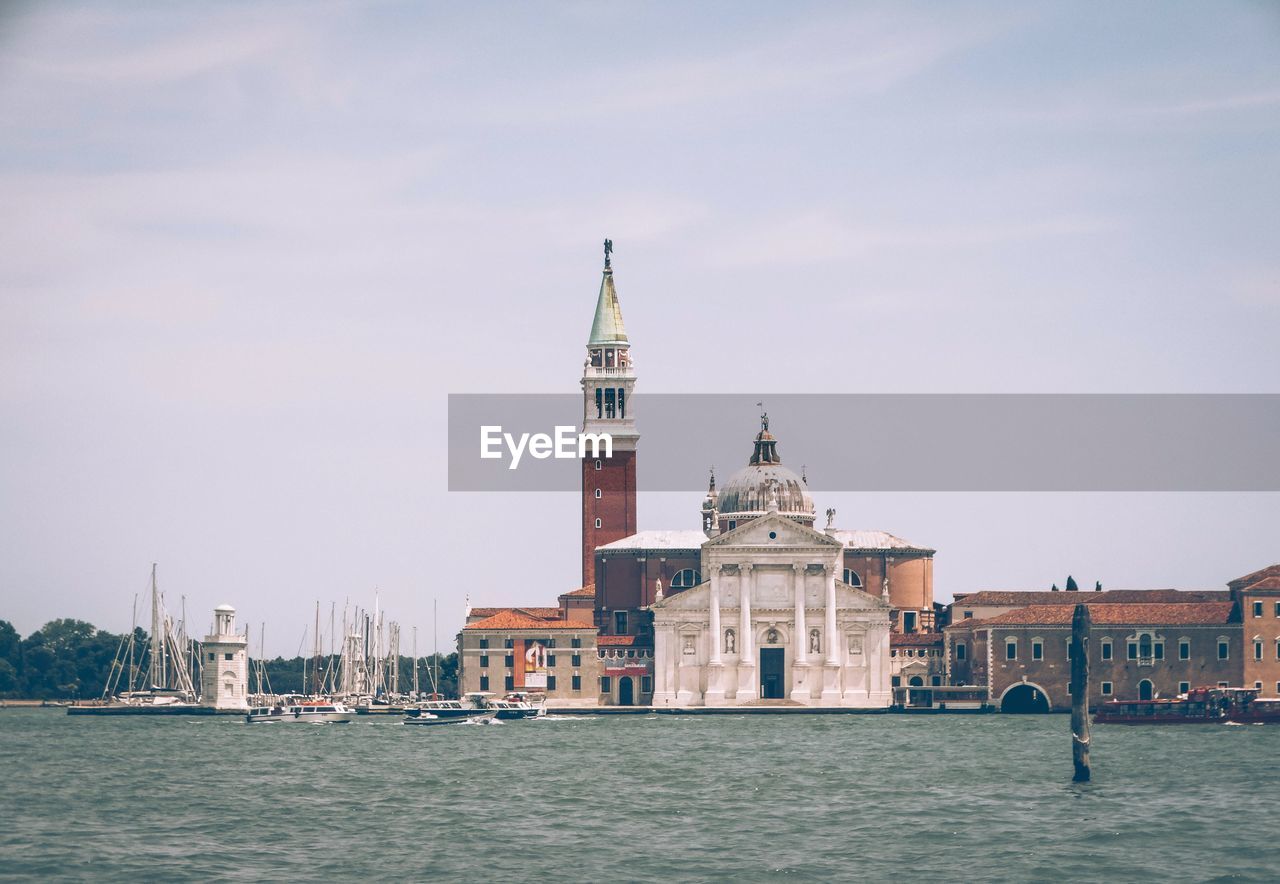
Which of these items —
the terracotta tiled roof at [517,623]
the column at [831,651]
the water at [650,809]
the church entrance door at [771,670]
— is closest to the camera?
the water at [650,809]

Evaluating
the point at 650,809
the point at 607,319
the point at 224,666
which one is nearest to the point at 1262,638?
the point at 607,319

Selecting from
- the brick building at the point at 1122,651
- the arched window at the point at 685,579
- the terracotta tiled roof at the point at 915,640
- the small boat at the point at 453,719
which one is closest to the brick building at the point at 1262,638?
the brick building at the point at 1122,651

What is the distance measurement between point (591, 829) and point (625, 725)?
44.0 metres

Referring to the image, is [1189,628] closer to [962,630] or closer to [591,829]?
[962,630]

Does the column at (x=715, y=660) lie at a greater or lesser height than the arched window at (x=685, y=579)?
lesser

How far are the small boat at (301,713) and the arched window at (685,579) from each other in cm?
1679

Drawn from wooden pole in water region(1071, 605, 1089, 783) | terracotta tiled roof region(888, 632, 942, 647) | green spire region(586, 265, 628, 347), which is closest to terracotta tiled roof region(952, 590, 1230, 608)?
terracotta tiled roof region(888, 632, 942, 647)

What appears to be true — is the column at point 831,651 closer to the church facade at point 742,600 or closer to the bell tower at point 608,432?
the church facade at point 742,600

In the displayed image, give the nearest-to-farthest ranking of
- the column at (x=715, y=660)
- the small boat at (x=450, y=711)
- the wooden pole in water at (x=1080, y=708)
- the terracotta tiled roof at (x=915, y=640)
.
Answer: the wooden pole in water at (x=1080, y=708)
the small boat at (x=450, y=711)
the column at (x=715, y=660)
the terracotta tiled roof at (x=915, y=640)

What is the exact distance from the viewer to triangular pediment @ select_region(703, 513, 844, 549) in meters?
97.8

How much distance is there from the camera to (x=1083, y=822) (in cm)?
4412

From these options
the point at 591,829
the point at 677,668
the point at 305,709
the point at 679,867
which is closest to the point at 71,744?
the point at 305,709

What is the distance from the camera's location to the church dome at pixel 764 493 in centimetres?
10350

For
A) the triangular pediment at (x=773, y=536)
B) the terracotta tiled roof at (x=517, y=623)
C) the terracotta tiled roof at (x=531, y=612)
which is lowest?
the terracotta tiled roof at (x=517, y=623)
